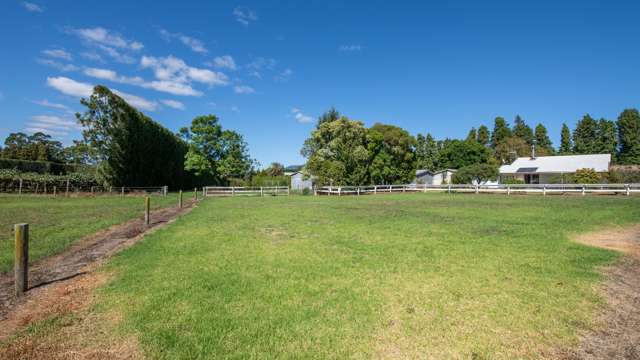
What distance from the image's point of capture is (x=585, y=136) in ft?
243

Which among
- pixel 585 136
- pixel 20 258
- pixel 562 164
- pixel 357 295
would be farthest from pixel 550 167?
pixel 20 258

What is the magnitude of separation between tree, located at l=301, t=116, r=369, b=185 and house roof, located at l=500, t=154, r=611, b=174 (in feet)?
78.8

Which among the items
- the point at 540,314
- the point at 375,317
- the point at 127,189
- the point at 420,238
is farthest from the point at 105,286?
the point at 127,189

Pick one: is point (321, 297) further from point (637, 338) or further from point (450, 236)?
point (450, 236)

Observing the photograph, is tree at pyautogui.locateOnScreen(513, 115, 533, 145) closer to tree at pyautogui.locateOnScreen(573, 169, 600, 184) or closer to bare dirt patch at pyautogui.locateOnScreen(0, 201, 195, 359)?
tree at pyautogui.locateOnScreen(573, 169, 600, 184)

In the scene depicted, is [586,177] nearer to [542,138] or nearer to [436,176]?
[436,176]

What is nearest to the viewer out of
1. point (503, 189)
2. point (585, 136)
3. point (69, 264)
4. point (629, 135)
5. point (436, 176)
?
point (69, 264)

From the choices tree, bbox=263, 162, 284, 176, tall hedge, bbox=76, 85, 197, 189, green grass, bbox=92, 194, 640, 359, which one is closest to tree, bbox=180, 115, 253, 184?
tall hedge, bbox=76, 85, 197, 189

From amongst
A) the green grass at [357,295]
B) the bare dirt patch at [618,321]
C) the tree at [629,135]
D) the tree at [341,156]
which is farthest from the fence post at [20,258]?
the tree at [629,135]

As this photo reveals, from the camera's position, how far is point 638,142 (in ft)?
210

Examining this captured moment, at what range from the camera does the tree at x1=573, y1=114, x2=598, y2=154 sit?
71.1m

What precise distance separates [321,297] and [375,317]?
0.90 metres

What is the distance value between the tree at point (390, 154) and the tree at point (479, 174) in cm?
683

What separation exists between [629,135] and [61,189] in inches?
3804
